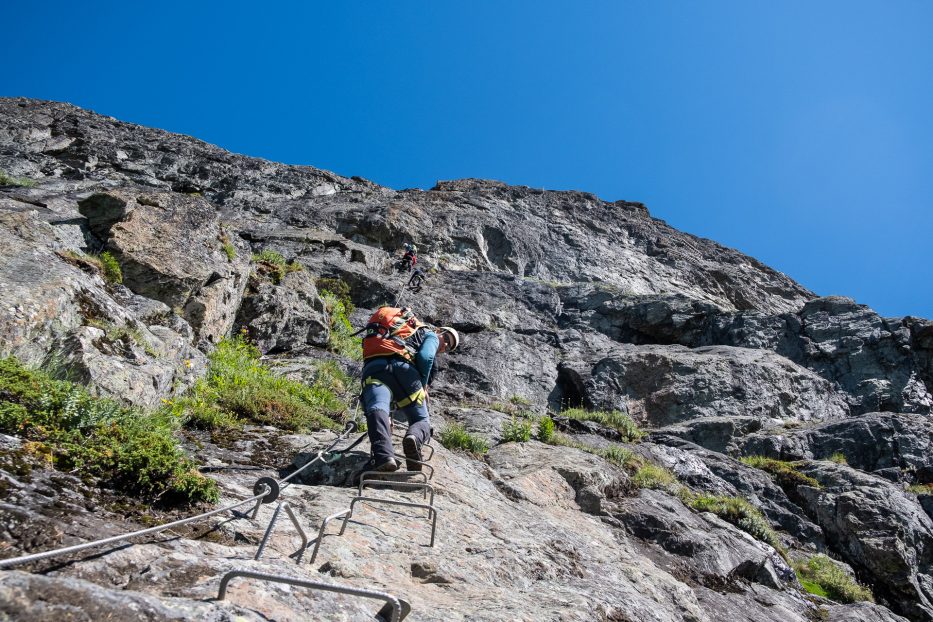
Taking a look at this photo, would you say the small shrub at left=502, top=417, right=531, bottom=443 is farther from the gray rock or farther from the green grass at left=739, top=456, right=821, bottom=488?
the green grass at left=739, top=456, right=821, bottom=488

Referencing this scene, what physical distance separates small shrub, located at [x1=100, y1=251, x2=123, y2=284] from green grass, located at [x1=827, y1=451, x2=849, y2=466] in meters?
15.4

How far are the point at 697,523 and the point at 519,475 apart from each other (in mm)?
2750

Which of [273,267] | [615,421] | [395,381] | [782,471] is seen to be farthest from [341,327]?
[782,471]

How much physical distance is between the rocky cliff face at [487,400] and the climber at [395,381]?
0.59m

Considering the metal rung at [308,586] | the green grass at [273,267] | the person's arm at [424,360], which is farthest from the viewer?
the green grass at [273,267]

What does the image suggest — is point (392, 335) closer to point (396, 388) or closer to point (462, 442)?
point (396, 388)

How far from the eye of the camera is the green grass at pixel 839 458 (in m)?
14.1

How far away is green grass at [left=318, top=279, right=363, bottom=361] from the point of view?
13.6 meters

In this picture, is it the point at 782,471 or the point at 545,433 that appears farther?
the point at 782,471

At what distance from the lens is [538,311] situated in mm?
20844

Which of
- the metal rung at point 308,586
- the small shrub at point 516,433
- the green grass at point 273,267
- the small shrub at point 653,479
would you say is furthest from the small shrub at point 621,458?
the green grass at point 273,267

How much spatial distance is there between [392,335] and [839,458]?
12672mm

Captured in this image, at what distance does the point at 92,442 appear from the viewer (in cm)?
404

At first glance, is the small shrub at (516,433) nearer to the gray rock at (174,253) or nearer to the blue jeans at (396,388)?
the blue jeans at (396,388)
